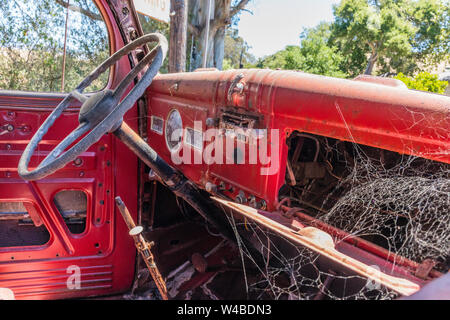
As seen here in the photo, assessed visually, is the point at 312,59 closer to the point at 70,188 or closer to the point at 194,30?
the point at 194,30

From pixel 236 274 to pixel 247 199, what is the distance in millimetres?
999

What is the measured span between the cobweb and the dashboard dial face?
0.67 m

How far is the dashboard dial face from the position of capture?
204cm

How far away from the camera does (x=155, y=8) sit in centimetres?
443

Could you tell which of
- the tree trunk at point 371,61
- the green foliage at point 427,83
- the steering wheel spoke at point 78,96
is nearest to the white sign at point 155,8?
the steering wheel spoke at point 78,96

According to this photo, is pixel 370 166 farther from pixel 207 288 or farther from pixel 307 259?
pixel 207 288

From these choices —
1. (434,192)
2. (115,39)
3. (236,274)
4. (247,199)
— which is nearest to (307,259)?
(247,199)

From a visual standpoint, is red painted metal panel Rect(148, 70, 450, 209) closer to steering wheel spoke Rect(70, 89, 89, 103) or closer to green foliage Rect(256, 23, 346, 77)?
steering wheel spoke Rect(70, 89, 89, 103)

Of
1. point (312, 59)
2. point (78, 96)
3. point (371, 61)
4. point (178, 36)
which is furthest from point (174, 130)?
point (371, 61)

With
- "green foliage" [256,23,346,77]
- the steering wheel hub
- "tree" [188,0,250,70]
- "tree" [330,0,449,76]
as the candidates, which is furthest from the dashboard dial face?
"tree" [330,0,449,76]

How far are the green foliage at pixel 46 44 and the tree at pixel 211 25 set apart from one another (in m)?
9.96

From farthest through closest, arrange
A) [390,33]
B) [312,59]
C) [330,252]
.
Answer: [390,33]
[312,59]
[330,252]

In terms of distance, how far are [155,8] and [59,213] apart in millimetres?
3425

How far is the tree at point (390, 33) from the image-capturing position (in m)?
18.6
